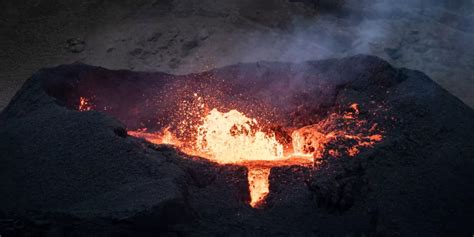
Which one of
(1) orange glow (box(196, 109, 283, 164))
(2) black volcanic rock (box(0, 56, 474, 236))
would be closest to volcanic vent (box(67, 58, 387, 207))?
(1) orange glow (box(196, 109, 283, 164))

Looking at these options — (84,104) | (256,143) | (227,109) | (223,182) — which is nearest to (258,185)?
(223,182)

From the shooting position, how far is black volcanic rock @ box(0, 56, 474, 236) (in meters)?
3.00

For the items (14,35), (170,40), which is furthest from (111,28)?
(14,35)

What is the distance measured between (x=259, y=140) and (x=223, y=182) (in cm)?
151

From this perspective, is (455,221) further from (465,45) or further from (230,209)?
(465,45)

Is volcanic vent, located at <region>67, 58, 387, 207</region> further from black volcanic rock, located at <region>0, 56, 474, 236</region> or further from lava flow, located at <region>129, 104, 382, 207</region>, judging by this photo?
black volcanic rock, located at <region>0, 56, 474, 236</region>

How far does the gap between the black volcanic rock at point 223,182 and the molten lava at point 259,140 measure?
0.11 m

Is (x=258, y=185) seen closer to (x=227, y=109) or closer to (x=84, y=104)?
(x=227, y=109)

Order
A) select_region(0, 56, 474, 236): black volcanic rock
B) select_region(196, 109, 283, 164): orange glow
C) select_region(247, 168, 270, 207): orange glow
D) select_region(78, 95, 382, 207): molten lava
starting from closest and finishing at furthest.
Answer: select_region(0, 56, 474, 236): black volcanic rock → select_region(247, 168, 270, 207): orange glow → select_region(78, 95, 382, 207): molten lava → select_region(196, 109, 283, 164): orange glow

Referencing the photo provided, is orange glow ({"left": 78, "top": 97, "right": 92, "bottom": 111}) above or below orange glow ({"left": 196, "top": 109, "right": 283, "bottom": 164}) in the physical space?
above

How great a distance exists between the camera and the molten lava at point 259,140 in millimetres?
3674

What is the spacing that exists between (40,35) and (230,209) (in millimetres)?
7431

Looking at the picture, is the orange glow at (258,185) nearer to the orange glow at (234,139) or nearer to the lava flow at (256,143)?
the lava flow at (256,143)

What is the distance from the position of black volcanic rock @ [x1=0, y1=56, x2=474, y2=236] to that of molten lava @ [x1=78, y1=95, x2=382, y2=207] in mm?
114
